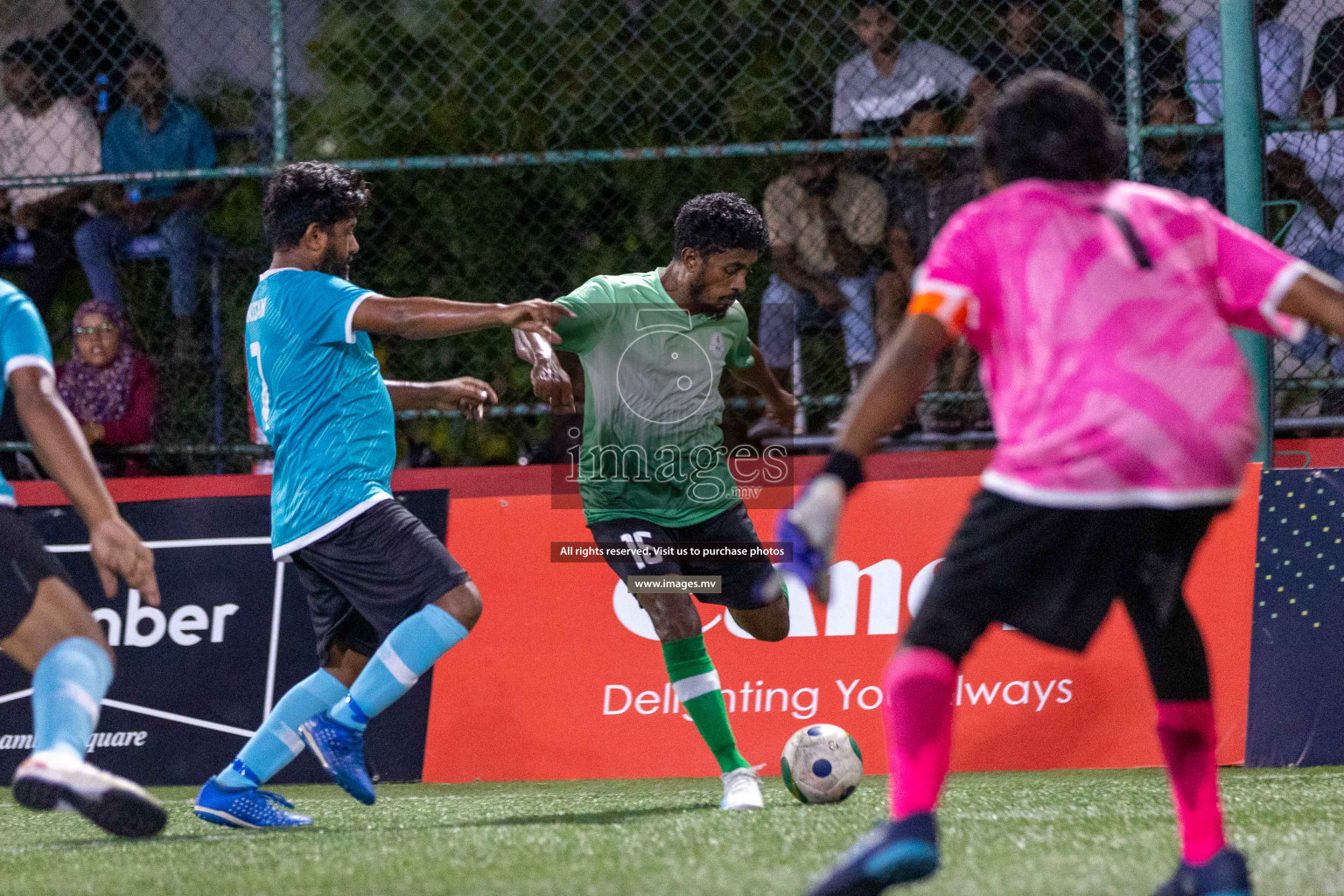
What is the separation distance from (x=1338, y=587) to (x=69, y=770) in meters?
4.85

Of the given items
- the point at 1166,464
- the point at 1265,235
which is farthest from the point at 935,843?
the point at 1265,235

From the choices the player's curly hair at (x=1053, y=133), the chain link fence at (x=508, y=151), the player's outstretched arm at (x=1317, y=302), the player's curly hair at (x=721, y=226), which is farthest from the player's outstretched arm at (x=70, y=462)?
the chain link fence at (x=508, y=151)

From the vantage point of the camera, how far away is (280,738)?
16.3 feet

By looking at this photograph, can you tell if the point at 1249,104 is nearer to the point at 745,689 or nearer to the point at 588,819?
the point at 745,689

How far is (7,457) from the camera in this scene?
27.7 ft

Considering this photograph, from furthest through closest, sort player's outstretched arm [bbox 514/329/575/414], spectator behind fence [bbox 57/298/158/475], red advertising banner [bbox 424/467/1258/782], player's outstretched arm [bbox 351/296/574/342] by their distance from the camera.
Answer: spectator behind fence [bbox 57/298/158/475] < red advertising banner [bbox 424/467/1258/782] < player's outstretched arm [bbox 514/329/575/414] < player's outstretched arm [bbox 351/296/574/342]

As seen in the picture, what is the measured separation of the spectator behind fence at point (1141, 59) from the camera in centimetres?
741

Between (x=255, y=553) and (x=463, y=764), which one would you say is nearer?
(x=463, y=764)

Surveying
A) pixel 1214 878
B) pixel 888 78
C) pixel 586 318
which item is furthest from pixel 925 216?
pixel 1214 878

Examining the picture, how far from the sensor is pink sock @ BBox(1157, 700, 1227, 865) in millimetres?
3004

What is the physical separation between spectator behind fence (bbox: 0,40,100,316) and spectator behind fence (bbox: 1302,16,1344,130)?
20.9 ft

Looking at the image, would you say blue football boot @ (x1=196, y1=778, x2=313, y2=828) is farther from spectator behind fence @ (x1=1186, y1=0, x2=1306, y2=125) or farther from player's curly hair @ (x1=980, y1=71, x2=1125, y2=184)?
spectator behind fence @ (x1=1186, y1=0, x2=1306, y2=125)

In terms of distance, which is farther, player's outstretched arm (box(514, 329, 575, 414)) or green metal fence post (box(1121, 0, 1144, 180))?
green metal fence post (box(1121, 0, 1144, 180))

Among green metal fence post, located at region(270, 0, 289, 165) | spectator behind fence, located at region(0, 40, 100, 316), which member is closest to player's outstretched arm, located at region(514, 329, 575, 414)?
green metal fence post, located at region(270, 0, 289, 165)
